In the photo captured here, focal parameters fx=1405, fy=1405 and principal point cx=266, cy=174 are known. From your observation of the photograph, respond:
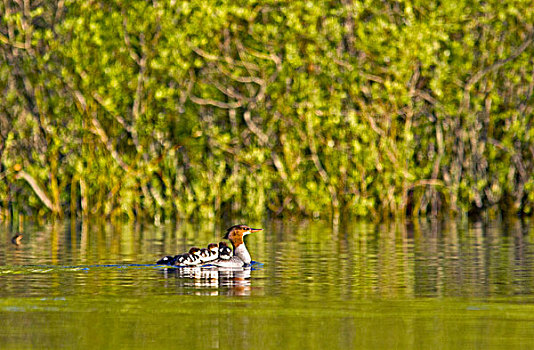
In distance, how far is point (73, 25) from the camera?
3800 centimetres

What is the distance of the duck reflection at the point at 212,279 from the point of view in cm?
1788

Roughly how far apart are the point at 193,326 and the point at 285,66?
993 inches

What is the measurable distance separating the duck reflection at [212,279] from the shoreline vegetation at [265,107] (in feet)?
56.5

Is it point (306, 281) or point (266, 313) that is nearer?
point (266, 313)

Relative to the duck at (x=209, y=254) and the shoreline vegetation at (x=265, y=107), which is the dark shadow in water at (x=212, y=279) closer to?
the duck at (x=209, y=254)

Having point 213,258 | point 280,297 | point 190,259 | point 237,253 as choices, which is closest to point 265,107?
point 237,253

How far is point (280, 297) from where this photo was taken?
55.3 ft

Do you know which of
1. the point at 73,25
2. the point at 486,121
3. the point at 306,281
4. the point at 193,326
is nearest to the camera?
the point at 193,326

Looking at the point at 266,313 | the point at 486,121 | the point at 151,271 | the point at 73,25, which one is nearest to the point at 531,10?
the point at 486,121

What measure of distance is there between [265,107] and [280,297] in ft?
76.6

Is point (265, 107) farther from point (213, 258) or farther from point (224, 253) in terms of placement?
point (213, 258)

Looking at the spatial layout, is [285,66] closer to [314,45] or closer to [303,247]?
[314,45]

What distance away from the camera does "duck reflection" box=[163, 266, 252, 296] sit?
1788 centimetres

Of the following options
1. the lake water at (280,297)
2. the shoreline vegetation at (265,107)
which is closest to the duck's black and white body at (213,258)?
the lake water at (280,297)
